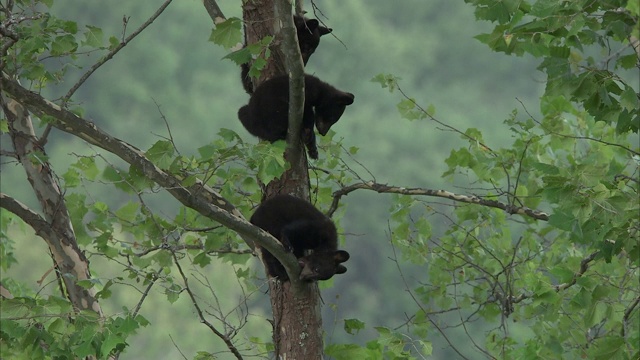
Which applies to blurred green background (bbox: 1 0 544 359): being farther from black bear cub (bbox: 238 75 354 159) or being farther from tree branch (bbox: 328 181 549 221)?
tree branch (bbox: 328 181 549 221)

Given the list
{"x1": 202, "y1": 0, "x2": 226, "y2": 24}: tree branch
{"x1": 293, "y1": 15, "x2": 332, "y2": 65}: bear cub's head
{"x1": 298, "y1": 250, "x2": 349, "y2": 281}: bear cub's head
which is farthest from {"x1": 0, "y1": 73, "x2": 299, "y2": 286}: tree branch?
{"x1": 293, "y1": 15, "x2": 332, "y2": 65}: bear cub's head

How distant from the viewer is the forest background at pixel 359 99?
21.2m

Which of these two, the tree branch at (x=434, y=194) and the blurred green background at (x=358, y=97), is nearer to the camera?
the tree branch at (x=434, y=194)

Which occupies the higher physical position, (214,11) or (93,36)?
(214,11)

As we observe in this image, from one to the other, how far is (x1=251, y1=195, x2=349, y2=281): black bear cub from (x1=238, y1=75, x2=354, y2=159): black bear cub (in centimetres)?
40

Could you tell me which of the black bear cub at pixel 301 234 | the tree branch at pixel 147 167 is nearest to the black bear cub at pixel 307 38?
the black bear cub at pixel 301 234

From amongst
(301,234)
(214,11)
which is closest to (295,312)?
(301,234)

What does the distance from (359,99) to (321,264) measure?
1826 centimetres

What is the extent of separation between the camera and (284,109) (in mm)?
5383

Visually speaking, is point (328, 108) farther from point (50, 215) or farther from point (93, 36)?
point (50, 215)

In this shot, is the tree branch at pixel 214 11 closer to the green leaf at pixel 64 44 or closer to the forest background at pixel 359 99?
the green leaf at pixel 64 44

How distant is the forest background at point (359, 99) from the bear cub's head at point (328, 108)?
1395 cm

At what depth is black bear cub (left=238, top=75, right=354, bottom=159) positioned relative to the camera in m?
5.29

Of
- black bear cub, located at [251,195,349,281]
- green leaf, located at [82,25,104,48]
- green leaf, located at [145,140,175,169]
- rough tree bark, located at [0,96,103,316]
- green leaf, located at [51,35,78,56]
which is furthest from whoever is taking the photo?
rough tree bark, located at [0,96,103,316]
